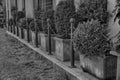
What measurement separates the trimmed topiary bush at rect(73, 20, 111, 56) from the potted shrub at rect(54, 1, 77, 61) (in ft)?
2.39

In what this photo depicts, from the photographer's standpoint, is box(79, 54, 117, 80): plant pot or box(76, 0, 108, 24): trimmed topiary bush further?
box(76, 0, 108, 24): trimmed topiary bush

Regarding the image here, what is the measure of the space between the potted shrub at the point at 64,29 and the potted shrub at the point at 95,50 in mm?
704

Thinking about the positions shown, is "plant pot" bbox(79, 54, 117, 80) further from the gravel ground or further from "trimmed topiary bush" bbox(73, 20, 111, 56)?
the gravel ground

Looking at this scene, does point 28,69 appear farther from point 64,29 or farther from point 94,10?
point 94,10

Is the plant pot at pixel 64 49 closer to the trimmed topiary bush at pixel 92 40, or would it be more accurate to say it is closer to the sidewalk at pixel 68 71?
the sidewalk at pixel 68 71

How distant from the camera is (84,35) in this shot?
2787 millimetres

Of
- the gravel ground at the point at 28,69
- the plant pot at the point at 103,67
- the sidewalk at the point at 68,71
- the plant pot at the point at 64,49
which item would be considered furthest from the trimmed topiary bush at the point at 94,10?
the gravel ground at the point at 28,69

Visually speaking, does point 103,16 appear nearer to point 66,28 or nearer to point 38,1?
point 66,28

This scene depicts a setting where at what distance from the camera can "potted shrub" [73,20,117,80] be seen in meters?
2.54

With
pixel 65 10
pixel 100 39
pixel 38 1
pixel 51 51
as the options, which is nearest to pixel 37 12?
pixel 38 1

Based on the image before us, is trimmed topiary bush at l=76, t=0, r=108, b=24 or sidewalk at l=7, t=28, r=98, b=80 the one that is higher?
trimmed topiary bush at l=76, t=0, r=108, b=24

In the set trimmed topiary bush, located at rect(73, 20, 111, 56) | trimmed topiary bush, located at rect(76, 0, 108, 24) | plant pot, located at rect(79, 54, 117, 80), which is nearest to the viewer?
plant pot, located at rect(79, 54, 117, 80)

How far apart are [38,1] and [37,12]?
134 cm

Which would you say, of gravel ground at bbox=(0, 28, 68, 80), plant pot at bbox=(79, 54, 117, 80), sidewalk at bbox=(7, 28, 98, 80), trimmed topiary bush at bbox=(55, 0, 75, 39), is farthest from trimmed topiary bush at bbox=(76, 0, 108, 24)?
gravel ground at bbox=(0, 28, 68, 80)
